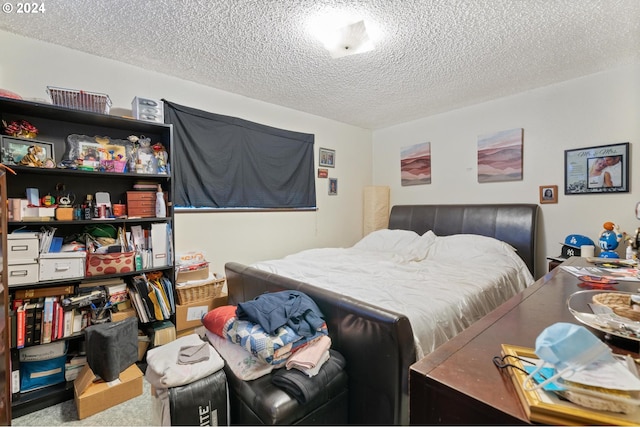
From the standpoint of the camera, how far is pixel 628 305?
3.30 ft

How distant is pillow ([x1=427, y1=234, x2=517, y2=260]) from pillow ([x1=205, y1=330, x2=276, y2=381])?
87.5 inches

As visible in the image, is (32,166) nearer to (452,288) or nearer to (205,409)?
(205,409)

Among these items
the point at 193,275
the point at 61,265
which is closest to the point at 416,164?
the point at 193,275

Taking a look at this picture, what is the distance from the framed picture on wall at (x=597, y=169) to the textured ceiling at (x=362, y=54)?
2.44ft

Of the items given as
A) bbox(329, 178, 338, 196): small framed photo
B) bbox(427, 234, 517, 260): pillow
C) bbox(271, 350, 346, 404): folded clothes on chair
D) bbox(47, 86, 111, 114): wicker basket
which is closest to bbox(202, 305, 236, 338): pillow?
bbox(271, 350, 346, 404): folded clothes on chair

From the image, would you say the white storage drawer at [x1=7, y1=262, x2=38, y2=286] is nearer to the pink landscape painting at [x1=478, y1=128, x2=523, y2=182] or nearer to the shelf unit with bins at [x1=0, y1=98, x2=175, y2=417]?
the shelf unit with bins at [x1=0, y1=98, x2=175, y2=417]

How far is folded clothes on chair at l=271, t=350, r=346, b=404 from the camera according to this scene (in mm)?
1256

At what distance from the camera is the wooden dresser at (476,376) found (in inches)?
22.5

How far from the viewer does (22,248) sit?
175cm

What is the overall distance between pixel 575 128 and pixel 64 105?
14.2ft

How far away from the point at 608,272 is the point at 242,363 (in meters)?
2.03

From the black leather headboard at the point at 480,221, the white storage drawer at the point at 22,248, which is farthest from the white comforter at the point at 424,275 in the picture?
the white storage drawer at the point at 22,248

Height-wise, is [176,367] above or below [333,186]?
below

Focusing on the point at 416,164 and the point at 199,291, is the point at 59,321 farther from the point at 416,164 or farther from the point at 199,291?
the point at 416,164
